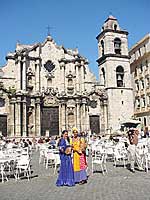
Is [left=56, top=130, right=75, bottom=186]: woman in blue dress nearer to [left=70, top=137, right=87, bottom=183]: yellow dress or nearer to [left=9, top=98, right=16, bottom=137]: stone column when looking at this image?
[left=70, top=137, right=87, bottom=183]: yellow dress

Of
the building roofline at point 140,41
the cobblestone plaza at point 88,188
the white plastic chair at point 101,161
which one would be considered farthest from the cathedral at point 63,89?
the cobblestone plaza at point 88,188

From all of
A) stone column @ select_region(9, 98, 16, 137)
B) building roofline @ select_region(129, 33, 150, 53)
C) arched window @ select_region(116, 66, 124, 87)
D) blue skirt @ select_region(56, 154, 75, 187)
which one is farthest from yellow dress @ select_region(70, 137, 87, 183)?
building roofline @ select_region(129, 33, 150, 53)

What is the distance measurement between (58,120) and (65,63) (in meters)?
7.67

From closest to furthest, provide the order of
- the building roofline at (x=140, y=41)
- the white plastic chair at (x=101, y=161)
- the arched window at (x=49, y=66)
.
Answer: the white plastic chair at (x=101, y=161)
the arched window at (x=49, y=66)
the building roofline at (x=140, y=41)

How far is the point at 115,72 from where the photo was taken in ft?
118

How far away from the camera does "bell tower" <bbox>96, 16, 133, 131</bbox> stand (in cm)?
3534

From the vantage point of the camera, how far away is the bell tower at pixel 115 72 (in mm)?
35344

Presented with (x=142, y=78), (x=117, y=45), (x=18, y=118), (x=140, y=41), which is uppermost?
(x=140, y=41)

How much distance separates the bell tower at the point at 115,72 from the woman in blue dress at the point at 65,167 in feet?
85.4

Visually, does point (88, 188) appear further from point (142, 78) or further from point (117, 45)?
point (142, 78)

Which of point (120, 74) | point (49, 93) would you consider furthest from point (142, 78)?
point (49, 93)

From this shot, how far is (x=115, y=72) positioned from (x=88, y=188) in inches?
1137

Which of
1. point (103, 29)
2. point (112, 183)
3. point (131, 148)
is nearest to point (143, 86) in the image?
point (103, 29)

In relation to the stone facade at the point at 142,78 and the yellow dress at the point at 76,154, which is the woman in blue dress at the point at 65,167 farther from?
the stone facade at the point at 142,78
